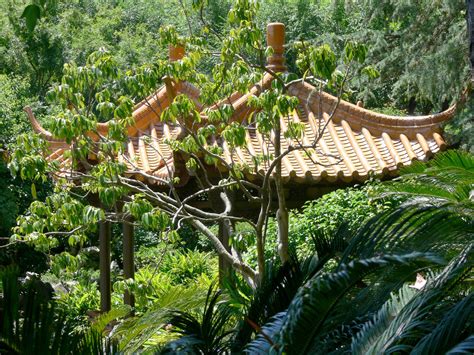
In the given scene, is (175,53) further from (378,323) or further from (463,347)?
(463,347)

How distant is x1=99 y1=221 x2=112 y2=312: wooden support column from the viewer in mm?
Result: 10617

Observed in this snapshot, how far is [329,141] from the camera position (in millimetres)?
9633

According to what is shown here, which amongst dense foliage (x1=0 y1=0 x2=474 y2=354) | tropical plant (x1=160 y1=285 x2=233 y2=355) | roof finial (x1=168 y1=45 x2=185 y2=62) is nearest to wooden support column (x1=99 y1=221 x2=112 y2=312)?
dense foliage (x1=0 y1=0 x2=474 y2=354)

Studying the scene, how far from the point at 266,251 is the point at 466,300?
18.0 feet

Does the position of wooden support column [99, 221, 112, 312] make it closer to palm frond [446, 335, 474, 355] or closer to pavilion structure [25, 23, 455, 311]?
pavilion structure [25, 23, 455, 311]

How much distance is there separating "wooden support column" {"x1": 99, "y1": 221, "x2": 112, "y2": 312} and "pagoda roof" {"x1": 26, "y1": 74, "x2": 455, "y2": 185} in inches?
47.4

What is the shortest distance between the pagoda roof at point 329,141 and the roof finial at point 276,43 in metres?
0.18

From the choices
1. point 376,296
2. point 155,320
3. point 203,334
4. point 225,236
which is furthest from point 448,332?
point 225,236

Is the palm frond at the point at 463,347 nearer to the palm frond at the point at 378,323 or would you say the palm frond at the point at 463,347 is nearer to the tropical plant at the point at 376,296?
the tropical plant at the point at 376,296

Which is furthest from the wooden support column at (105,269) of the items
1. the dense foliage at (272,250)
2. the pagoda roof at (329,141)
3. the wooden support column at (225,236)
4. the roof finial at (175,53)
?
the roof finial at (175,53)

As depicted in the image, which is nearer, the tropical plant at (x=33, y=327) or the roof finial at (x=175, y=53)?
the tropical plant at (x=33, y=327)

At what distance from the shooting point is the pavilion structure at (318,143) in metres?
8.94

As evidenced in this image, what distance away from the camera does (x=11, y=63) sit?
28.8 m

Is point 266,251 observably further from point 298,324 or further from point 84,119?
point 298,324
